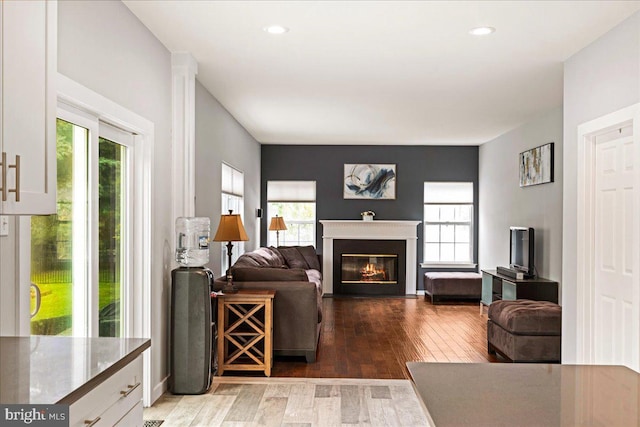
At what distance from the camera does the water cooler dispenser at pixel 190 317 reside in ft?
14.3

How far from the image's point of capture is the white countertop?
1522mm

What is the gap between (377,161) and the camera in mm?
10523

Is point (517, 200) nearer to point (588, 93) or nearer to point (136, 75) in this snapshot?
point (588, 93)

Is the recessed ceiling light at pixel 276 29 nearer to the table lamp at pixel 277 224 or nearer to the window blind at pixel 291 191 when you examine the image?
the table lamp at pixel 277 224

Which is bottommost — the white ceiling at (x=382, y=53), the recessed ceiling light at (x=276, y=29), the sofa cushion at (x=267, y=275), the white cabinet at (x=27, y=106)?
the sofa cushion at (x=267, y=275)

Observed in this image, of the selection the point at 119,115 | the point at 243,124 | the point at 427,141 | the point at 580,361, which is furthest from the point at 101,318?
the point at 427,141

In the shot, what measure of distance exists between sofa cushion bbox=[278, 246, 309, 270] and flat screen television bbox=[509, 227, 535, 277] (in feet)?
10.3

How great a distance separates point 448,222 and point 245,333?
638 cm

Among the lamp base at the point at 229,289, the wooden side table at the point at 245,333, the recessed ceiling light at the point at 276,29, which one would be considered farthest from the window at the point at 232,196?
the recessed ceiling light at the point at 276,29

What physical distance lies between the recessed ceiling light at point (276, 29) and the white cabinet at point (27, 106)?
2060mm

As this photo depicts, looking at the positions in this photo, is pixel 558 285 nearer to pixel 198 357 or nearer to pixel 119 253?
pixel 198 357

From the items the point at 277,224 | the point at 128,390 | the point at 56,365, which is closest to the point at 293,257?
the point at 277,224

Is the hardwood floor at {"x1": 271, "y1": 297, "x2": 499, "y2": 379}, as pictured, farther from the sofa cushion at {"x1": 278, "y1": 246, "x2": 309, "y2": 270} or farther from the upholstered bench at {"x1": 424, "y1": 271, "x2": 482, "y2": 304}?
the sofa cushion at {"x1": 278, "y1": 246, "x2": 309, "y2": 270}

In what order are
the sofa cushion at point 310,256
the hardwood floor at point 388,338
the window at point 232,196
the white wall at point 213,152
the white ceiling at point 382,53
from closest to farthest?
the white ceiling at point 382,53
the hardwood floor at point 388,338
the white wall at point 213,152
the window at point 232,196
the sofa cushion at point 310,256
